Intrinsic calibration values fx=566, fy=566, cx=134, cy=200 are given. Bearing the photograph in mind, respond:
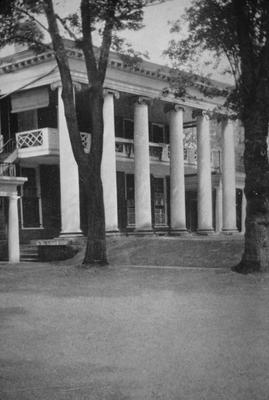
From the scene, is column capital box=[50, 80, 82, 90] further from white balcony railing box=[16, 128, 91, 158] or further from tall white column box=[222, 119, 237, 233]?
tall white column box=[222, 119, 237, 233]

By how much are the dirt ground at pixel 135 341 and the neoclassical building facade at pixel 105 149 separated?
9.62 metres

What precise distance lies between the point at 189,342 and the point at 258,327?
54.3 inches

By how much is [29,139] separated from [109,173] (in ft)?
11.9

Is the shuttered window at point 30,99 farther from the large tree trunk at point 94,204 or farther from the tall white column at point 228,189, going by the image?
the tall white column at point 228,189

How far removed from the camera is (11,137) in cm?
2414

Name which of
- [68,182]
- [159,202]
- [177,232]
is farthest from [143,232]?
[159,202]

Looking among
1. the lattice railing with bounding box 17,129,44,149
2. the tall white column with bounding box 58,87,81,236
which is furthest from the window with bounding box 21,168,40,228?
the tall white column with bounding box 58,87,81,236

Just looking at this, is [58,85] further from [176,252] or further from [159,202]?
[159,202]

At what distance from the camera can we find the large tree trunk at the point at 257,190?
13352 millimetres

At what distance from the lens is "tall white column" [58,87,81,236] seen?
816 inches

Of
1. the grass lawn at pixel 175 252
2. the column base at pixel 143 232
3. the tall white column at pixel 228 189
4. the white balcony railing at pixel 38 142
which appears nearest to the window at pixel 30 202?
the white balcony railing at pixel 38 142

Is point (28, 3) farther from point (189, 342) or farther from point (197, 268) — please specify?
point (197, 268)

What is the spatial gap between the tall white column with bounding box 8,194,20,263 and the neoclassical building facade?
0.30ft

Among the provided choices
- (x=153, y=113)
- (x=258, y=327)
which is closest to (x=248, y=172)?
(x=258, y=327)
